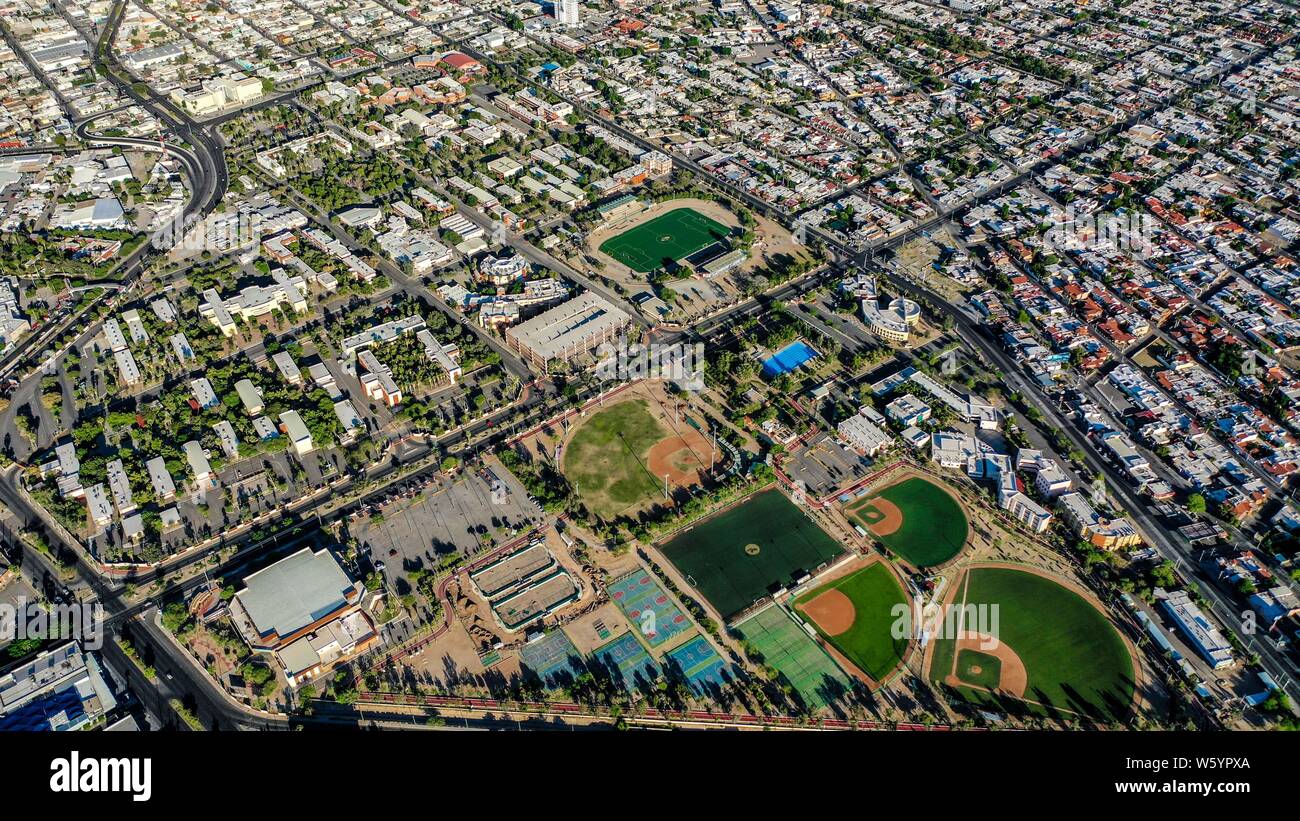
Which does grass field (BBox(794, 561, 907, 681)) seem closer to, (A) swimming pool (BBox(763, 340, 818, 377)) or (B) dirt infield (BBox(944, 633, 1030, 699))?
(B) dirt infield (BBox(944, 633, 1030, 699))

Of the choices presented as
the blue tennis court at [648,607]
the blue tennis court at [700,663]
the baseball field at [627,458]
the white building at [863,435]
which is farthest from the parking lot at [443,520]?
the white building at [863,435]

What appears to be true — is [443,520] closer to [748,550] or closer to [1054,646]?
[748,550]

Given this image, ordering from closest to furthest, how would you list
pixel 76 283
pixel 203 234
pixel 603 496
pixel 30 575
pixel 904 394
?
pixel 30 575 → pixel 603 496 → pixel 904 394 → pixel 76 283 → pixel 203 234

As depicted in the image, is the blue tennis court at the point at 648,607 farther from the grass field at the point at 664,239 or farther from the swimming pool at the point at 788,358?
the grass field at the point at 664,239

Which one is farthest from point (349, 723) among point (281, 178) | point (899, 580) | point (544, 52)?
point (544, 52)

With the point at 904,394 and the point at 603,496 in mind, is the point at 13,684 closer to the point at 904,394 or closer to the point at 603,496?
the point at 603,496
